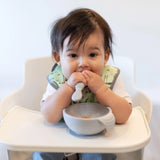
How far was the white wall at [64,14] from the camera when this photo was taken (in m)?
1.80

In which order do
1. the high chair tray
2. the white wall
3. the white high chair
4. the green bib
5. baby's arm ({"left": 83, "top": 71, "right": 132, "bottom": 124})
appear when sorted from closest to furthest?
1. the high chair tray
2. baby's arm ({"left": 83, "top": 71, "right": 132, "bottom": 124})
3. the green bib
4. the white high chair
5. the white wall

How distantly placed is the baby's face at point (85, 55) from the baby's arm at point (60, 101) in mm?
49

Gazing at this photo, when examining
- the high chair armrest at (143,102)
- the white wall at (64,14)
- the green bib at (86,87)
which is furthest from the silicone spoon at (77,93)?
the white wall at (64,14)

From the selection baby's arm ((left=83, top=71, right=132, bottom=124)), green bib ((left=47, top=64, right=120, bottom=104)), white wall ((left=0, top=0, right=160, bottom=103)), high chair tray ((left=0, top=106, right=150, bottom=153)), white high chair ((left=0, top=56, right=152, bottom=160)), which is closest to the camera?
high chair tray ((left=0, top=106, right=150, bottom=153))

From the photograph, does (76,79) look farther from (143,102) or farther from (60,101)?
(143,102)

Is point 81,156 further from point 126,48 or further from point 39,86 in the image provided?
point 126,48

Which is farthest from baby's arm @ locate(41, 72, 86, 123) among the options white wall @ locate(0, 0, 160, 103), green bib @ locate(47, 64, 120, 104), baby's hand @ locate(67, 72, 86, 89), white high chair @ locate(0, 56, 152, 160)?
white wall @ locate(0, 0, 160, 103)

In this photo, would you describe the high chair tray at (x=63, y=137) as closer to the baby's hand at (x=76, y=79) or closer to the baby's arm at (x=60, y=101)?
the baby's arm at (x=60, y=101)

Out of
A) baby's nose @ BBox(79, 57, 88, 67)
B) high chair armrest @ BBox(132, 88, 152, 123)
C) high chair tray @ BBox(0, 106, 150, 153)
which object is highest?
baby's nose @ BBox(79, 57, 88, 67)

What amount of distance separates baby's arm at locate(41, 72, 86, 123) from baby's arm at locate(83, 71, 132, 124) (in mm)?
27

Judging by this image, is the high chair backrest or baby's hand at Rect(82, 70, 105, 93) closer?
baby's hand at Rect(82, 70, 105, 93)

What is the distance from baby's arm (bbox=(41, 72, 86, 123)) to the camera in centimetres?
81

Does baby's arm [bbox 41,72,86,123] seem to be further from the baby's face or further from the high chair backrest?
the high chair backrest

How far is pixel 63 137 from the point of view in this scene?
731 mm
